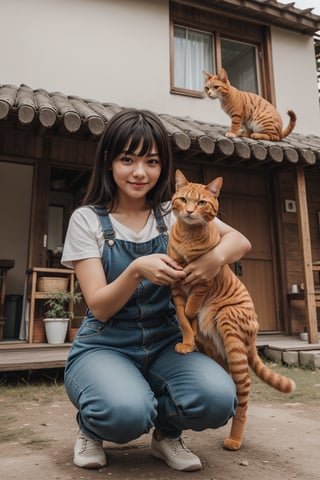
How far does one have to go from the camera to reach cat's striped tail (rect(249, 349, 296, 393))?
1.94 meters

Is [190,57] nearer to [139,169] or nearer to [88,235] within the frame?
[139,169]

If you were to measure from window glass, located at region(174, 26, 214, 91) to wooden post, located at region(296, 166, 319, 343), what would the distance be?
2.67 metres

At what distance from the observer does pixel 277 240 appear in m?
6.84

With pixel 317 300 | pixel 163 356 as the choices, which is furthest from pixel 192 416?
pixel 317 300

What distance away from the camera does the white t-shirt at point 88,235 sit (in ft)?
6.31

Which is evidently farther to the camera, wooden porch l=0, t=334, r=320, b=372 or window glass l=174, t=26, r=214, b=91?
window glass l=174, t=26, r=214, b=91

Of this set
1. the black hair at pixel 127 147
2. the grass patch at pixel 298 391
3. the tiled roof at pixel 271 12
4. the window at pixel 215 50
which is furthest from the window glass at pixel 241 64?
the black hair at pixel 127 147

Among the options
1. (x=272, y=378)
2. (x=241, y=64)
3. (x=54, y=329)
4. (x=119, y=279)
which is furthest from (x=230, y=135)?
(x=119, y=279)

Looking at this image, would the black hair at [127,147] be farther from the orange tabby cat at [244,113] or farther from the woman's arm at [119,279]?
the orange tabby cat at [244,113]

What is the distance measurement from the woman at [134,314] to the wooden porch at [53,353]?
2.31 m

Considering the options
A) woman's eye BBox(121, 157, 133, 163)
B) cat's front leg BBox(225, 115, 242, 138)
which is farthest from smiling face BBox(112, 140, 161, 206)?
cat's front leg BBox(225, 115, 242, 138)

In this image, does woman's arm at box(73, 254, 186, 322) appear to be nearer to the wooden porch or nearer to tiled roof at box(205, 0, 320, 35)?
the wooden porch

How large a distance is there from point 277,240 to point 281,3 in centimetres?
446

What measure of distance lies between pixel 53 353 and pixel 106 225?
3.10 metres
